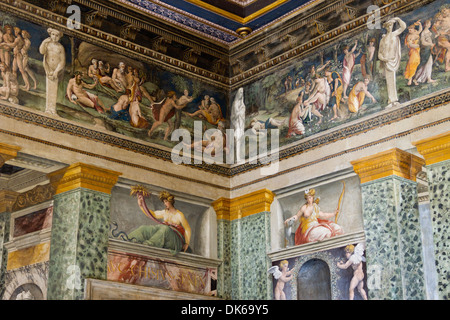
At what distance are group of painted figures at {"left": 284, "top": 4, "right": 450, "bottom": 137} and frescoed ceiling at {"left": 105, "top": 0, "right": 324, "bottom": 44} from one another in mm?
1313

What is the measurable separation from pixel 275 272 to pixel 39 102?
5109 mm

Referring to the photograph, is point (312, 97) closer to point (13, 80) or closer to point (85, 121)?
point (85, 121)

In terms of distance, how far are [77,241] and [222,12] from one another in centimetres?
537

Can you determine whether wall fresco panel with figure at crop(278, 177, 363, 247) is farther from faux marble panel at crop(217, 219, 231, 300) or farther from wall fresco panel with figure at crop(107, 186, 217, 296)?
wall fresco panel with figure at crop(107, 186, 217, 296)

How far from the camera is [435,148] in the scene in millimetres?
11438

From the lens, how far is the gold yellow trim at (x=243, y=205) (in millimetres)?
13906

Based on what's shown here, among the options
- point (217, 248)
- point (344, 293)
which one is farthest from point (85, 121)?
point (344, 293)

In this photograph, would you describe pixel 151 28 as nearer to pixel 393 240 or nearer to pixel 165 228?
pixel 165 228

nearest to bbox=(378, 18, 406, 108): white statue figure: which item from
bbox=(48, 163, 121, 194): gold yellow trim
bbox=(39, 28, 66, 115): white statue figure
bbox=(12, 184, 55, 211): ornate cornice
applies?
bbox=(48, 163, 121, 194): gold yellow trim

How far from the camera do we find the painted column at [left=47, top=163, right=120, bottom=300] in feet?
39.6

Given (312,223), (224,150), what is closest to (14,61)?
(224,150)

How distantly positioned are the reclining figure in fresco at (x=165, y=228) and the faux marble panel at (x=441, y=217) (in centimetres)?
476

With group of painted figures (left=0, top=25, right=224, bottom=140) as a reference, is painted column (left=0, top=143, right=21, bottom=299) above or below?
below

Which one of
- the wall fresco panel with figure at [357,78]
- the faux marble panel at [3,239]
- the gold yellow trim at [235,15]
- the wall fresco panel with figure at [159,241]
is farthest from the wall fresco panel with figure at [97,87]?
the faux marble panel at [3,239]
